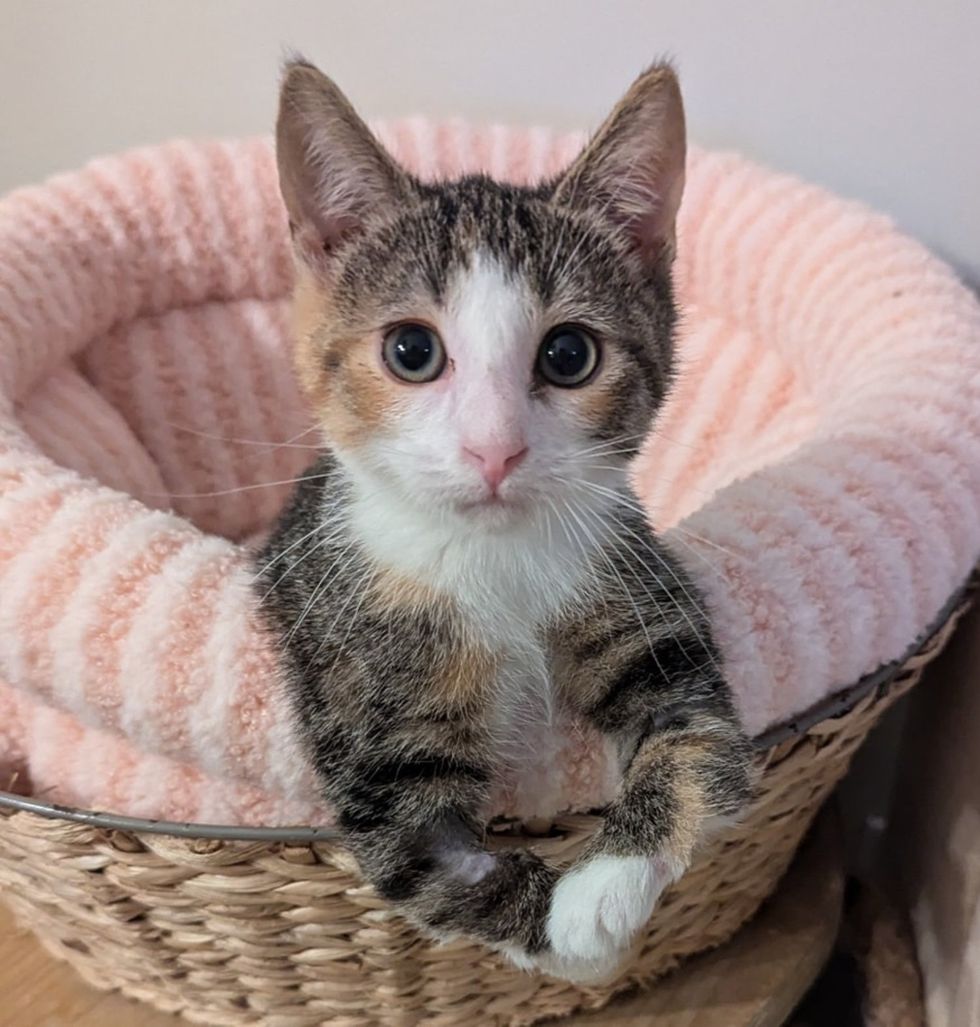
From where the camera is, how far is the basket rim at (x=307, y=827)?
653 millimetres

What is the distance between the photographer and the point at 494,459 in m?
0.58

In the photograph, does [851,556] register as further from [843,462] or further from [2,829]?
[2,829]

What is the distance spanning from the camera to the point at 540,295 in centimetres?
65

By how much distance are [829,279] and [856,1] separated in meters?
0.29

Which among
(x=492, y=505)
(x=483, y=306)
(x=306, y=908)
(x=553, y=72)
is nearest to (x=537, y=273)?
(x=483, y=306)

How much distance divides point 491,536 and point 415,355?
0.40 feet

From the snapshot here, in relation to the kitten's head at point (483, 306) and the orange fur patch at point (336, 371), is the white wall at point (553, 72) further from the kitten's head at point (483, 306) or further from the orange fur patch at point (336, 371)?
the orange fur patch at point (336, 371)

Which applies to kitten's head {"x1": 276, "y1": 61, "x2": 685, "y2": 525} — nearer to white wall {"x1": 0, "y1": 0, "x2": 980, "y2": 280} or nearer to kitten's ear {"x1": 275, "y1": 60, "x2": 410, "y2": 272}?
kitten's ear {"x1": 275, "y1": 60, "x2": 410, "y2": 272}

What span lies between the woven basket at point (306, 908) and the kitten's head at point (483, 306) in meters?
0.24

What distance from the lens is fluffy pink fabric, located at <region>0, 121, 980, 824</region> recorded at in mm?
687

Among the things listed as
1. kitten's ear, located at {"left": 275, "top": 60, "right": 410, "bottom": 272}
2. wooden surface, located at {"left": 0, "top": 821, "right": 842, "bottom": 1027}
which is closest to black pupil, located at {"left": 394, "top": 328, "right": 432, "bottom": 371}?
kitten's ear, located at {"left": 275, "top": 60, "right": 410, "bottom": 272}

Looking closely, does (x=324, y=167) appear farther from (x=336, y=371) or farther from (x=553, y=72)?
(x=553, y=72)

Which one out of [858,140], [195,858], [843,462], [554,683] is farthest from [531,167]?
[195,858]

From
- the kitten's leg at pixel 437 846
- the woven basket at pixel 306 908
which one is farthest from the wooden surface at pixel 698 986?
the kitten's leg at pixel 437 846
